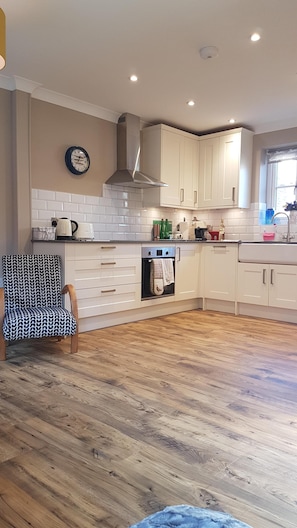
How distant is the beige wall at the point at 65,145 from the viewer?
155 inches

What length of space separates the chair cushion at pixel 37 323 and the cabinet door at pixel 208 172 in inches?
124

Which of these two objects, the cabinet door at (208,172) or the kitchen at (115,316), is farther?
the cabinet door at (208,172)

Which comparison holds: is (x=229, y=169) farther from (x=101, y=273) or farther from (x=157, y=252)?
(x=101, y=273)

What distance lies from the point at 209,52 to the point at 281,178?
8.49ft

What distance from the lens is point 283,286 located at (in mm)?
4383

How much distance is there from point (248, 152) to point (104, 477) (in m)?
4.65

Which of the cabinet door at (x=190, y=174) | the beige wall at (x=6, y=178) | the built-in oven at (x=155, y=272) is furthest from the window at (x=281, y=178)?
the beige wall at (x=6, y=178)

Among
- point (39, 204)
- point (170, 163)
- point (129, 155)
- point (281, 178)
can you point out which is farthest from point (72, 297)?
point (281, 178)

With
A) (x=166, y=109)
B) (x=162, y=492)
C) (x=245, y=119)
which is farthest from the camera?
(x=245, y=119)

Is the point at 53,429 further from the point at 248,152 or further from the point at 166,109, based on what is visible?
the point at 248,152

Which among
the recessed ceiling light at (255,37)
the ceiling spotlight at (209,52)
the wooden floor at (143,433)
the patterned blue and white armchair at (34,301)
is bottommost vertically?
the wooden floor at (143,433)

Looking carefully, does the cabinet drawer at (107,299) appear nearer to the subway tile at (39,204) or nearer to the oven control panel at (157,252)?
the oven control panel at (157,252)

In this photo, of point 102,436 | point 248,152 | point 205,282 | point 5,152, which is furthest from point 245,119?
point 102,436

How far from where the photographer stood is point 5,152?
3.70m
